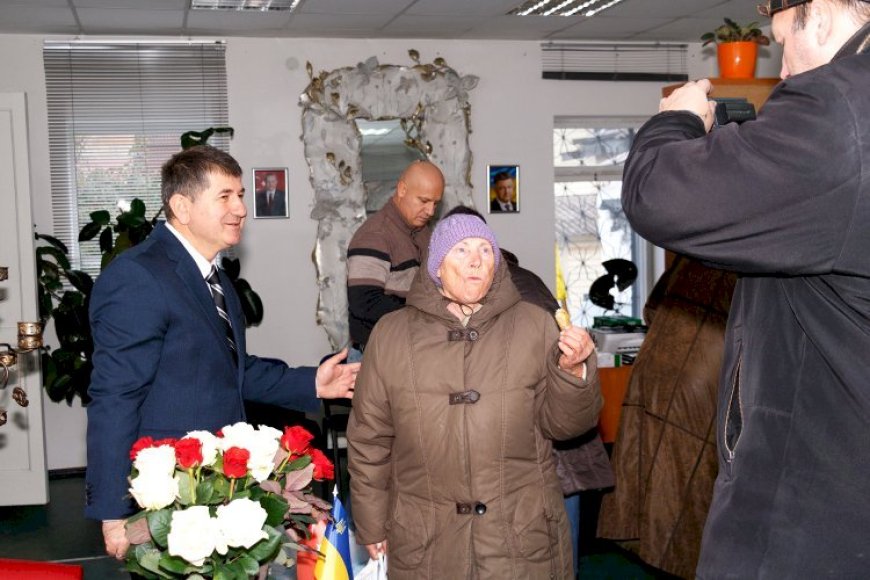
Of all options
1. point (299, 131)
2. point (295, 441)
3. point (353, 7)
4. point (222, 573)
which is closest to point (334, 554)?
point (295, 441)

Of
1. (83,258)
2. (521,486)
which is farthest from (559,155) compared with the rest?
(521,486)

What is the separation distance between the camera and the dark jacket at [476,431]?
240 centimetres

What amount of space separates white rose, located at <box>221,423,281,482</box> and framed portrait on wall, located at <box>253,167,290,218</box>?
500 cm

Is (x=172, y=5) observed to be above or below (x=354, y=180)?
above

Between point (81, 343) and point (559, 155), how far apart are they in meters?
3.77

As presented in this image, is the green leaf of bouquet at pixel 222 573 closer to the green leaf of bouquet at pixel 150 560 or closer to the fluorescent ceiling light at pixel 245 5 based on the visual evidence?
the green leaf of bouquet at pixel 150 560

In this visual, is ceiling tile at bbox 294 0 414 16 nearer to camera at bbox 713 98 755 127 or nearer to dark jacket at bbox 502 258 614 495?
dark jacket at bbox 502 258 614 495

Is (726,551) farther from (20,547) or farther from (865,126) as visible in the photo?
(20,547)

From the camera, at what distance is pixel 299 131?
6637 millimetres

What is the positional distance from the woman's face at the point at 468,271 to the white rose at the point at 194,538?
1.16m

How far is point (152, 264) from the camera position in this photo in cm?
246

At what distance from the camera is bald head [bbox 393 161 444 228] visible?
4316 mm

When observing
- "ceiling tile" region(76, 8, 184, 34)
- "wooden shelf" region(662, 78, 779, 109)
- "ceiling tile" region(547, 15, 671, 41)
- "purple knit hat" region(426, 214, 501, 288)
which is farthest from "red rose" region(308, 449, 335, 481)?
"ceiling tile" region(547, 15, 671, 41)

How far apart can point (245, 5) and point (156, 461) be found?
180 inches
